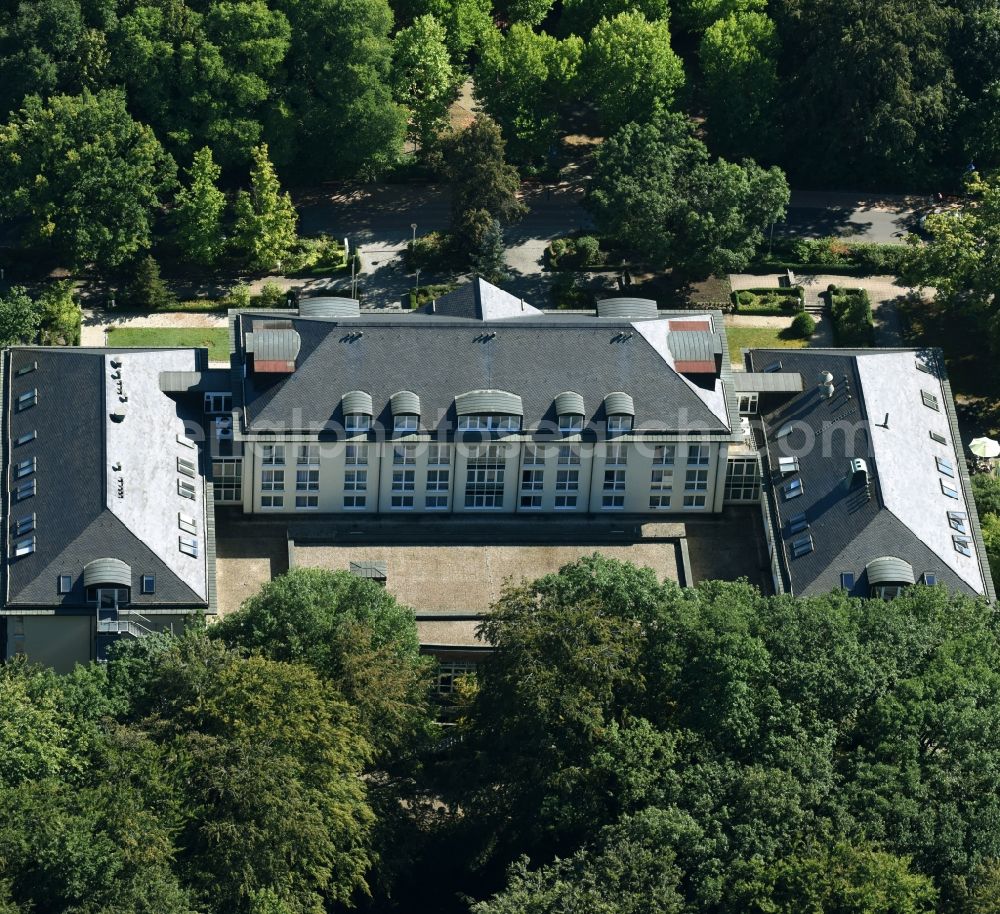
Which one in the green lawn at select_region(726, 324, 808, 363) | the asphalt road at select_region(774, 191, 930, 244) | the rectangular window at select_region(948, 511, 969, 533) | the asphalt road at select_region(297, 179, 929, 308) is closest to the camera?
the rectangular window at select_region(948, 511, 969, 533)

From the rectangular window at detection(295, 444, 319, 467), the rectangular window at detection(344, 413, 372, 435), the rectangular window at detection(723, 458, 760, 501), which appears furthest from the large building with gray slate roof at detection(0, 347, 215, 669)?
the rectangular window at detection(723, 458, 760, 501)

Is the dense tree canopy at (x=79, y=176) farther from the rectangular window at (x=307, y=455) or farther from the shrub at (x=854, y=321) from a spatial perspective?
the shrub at (x=854, y=321)

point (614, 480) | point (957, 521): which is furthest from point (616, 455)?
point (957, 521)

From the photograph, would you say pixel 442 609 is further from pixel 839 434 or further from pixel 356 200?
pixel 356 200

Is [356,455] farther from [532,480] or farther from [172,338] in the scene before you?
[172,338]

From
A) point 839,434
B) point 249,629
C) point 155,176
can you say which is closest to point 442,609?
point 249,629

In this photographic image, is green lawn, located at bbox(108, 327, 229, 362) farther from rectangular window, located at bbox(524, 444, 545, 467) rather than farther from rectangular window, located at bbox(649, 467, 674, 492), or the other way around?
rectangular window, located at bbox(649, 467, 674, 492)
